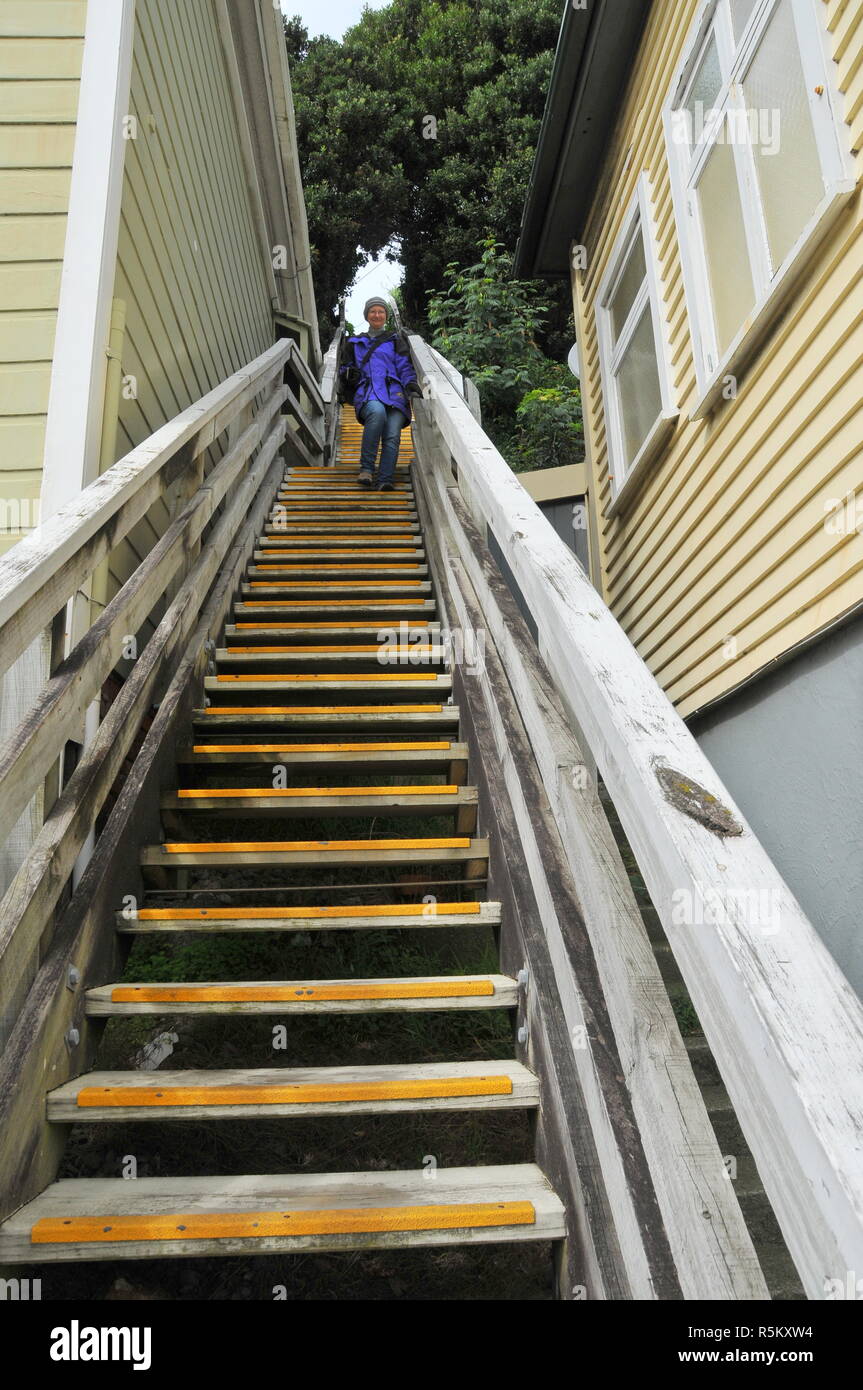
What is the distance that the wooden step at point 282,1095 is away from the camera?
6.59 feet

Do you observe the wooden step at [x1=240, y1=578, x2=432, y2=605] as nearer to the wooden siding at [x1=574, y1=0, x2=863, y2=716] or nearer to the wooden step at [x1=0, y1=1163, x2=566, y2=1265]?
the wooden siding at [x1=574, y1=0, x2=863, y2=716]

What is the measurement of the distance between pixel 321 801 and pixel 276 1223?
1.56 m

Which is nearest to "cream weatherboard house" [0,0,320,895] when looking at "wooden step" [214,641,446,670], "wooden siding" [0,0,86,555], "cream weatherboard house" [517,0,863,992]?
"wooden siding" [0,0,86,555]

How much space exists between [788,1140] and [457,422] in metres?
3.00

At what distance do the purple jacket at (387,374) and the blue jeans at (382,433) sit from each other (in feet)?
0.19

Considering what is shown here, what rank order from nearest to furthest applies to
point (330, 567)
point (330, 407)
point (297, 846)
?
point (297, 846), point (330, 567), point (330, 407)

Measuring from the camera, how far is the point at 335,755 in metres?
3.42

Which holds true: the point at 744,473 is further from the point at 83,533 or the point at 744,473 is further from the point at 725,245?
the point at 83,533

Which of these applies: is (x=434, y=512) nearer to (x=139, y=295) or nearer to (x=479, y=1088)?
(x=139, y=295)

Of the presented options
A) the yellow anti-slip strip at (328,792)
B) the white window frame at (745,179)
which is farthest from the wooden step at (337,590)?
the yellow anti-slip strip at (328,792)

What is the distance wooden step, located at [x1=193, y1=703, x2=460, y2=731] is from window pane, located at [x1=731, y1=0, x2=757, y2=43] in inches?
112

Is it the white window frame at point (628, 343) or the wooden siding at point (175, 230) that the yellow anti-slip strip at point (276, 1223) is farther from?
the white window frame at point (628, 343)

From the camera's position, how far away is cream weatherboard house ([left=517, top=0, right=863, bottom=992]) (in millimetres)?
2697

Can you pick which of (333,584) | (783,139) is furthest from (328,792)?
(783,139)
